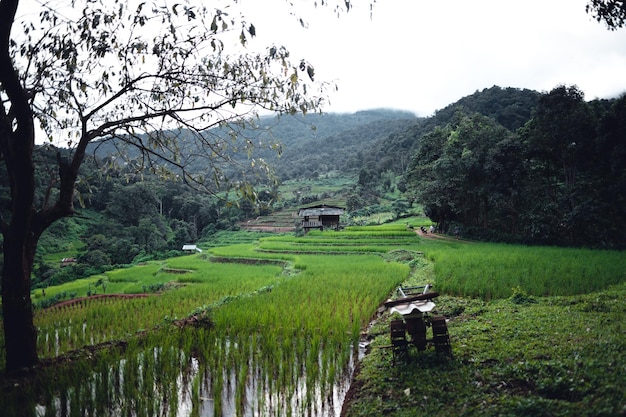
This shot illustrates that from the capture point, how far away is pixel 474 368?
5090 mm

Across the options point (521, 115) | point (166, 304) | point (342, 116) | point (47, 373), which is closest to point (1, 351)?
point (47, 373)

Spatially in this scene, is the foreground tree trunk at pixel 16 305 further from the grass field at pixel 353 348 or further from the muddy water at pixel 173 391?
the muddy water at pixel 173 391

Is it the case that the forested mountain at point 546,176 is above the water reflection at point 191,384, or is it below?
above

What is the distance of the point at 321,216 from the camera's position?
4219 cm

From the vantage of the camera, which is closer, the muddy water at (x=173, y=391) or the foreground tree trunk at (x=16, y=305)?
the muddy water at (x=173, y=391)

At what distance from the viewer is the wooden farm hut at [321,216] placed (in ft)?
137

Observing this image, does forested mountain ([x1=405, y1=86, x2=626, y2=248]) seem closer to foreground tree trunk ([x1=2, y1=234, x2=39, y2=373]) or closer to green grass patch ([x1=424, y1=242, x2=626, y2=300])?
green grass patch ([x1=424, y1=242, x2=626, y2=300])

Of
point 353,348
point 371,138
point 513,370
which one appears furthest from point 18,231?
point 371,138

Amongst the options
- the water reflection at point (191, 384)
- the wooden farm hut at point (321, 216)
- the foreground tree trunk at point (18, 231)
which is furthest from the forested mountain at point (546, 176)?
the foreground tree trunk at point (18, 231)

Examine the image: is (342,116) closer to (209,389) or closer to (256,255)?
(256,255)

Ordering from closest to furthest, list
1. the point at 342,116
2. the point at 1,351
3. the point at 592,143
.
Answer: the point at 1,351 < the point at 592,143 < the point at 342,116

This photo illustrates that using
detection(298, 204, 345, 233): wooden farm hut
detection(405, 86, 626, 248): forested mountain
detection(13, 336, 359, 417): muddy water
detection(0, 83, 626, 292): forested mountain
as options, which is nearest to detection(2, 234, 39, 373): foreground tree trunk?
detection(13, 336, 359, 417): muddy water

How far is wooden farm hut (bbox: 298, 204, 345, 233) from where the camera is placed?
4166 centimetres

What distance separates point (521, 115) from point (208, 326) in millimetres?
57420
